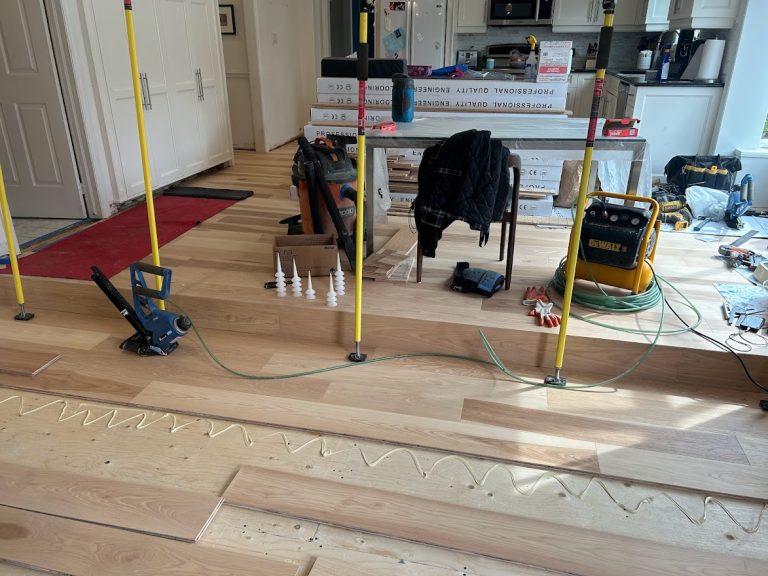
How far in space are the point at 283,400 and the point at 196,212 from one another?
8.14 feet

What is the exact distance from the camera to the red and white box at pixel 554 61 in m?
4.35

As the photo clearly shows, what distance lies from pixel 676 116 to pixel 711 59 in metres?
0.54

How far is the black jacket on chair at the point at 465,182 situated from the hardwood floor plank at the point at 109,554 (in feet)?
5.60

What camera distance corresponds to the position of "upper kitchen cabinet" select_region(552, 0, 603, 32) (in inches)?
264

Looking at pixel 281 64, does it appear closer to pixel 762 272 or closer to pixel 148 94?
pixel 148 94

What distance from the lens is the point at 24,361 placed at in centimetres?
256

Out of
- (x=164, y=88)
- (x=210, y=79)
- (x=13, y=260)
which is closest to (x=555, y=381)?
(x=13, y=260)

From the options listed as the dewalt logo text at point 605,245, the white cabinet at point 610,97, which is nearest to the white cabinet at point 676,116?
the white cabinet at point 610,97

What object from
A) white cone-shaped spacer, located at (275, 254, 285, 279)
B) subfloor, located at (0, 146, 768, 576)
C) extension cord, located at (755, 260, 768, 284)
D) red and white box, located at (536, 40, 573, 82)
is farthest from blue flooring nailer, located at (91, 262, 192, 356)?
red and white box, located at (536, 40, 573, 82)

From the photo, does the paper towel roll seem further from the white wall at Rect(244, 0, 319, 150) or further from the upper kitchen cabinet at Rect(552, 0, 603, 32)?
the white wall at Rect(244, 0, 319, 150)

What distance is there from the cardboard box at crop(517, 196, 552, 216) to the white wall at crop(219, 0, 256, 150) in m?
3.80

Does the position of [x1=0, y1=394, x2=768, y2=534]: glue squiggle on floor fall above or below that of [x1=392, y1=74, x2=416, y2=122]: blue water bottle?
below

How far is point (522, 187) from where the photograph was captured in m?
4.54

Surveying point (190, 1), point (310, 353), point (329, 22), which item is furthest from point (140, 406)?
point (329, 22)
